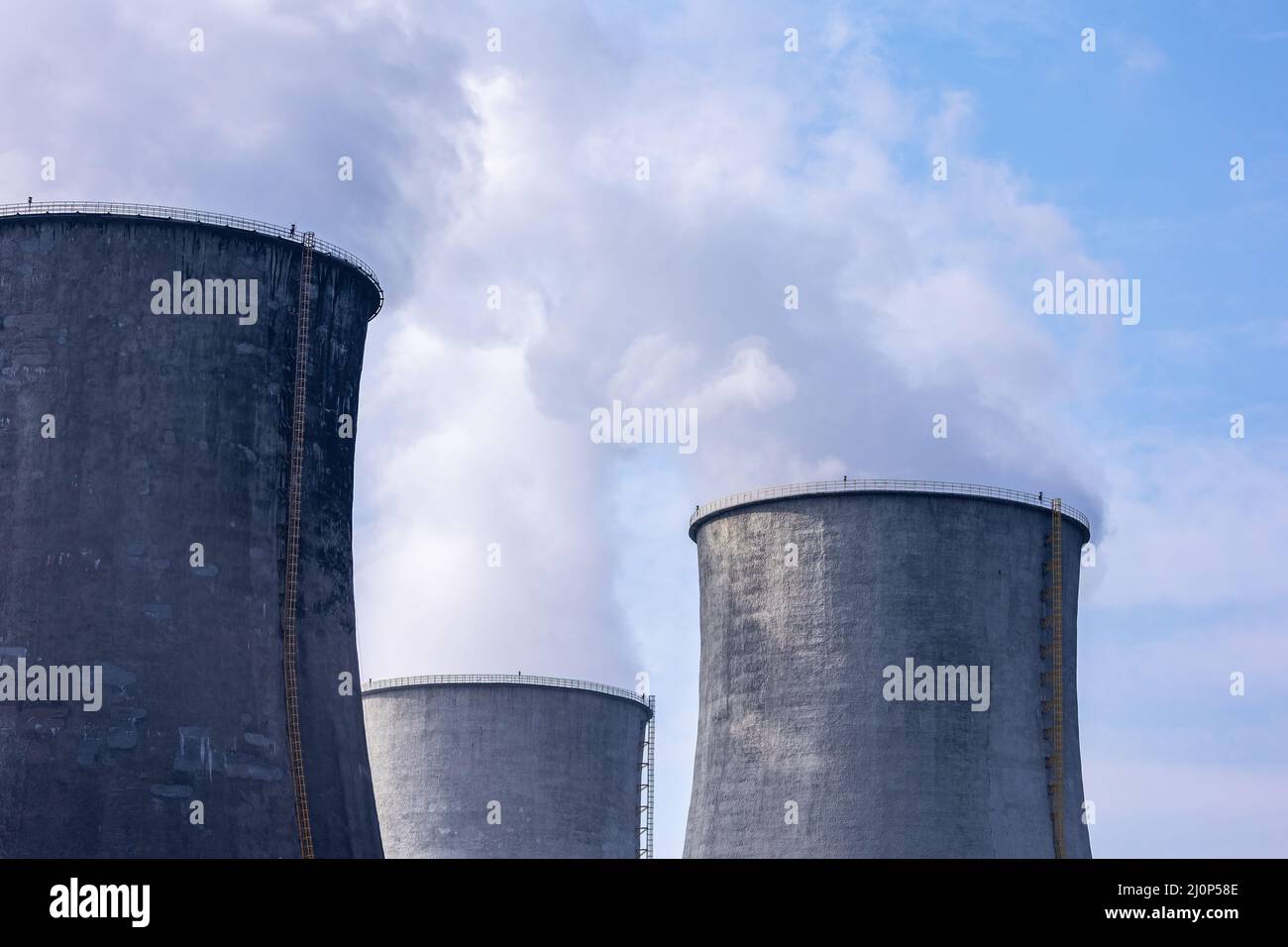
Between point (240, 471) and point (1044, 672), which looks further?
point (1044, 672)

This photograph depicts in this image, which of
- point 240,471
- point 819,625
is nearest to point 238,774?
point 240,471

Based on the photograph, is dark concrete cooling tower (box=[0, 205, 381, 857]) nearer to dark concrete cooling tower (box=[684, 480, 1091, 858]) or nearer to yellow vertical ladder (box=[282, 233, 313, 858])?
yellow vertical ladder (box=[282, 233, 313, 858])

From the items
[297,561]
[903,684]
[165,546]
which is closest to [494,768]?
[903,684]

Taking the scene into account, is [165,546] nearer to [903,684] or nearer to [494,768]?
[903,684]

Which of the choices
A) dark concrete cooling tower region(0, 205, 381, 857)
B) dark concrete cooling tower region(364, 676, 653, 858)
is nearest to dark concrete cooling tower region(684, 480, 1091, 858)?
dark concrete cooling tower region(0, 205, 381, 857)
